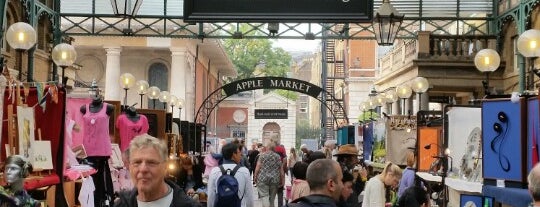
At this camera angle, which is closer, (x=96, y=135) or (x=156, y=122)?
(x=96, y=135)

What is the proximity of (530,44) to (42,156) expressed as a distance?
677cm

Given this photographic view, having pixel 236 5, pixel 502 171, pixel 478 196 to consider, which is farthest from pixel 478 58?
pixel 502 171

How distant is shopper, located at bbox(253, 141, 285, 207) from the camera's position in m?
17.4

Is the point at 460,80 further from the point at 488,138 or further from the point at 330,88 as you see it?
the point at 330,88

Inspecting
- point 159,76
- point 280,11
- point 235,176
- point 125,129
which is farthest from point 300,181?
point 159,76

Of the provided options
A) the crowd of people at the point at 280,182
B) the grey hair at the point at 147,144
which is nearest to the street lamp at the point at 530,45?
the crowd of people at the point at 280,182

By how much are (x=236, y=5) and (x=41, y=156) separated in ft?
18.2

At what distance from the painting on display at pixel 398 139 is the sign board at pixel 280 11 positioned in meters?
4.39

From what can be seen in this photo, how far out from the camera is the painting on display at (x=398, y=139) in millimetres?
18109

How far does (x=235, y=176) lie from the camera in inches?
434

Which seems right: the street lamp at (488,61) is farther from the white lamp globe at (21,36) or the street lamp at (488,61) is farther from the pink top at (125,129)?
the white lamp globe at (21,36)

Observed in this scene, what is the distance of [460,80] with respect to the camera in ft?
86.1

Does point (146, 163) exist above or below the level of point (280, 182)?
above

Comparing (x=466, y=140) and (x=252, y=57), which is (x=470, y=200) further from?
(x=252, y=57)
